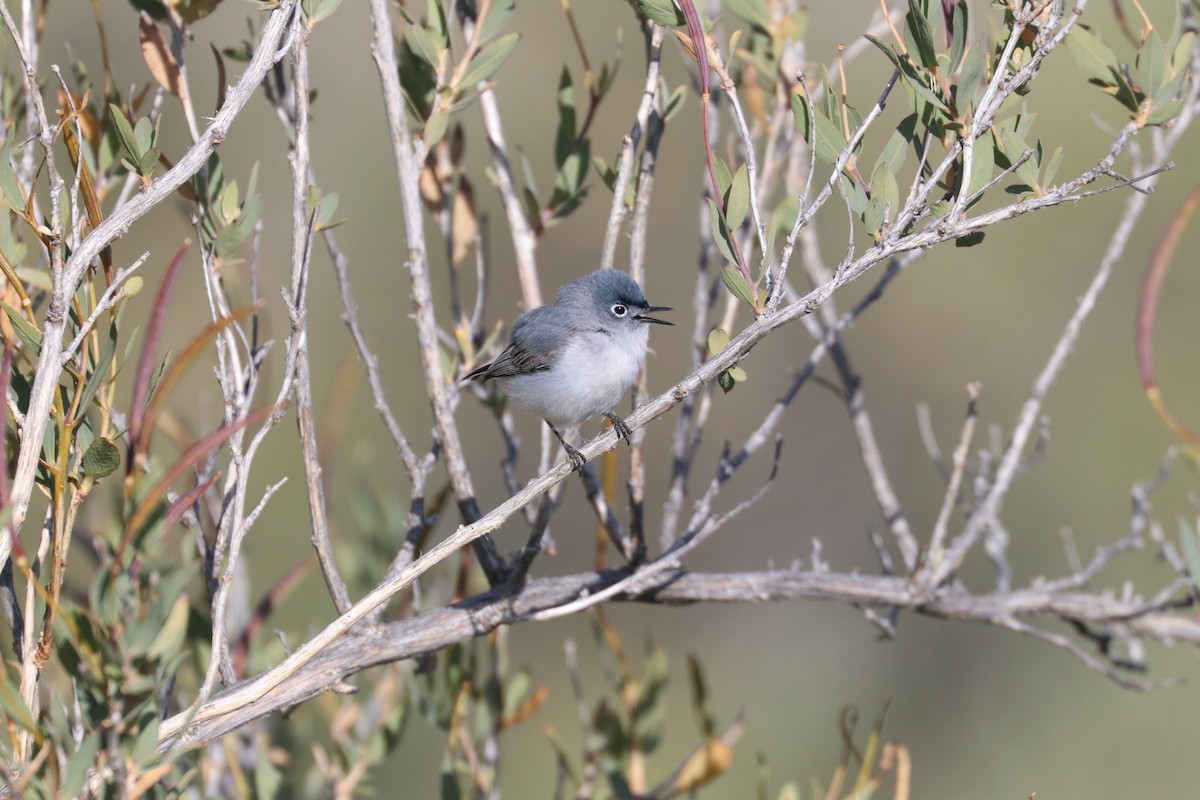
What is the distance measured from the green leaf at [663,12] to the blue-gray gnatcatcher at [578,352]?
0.86 meters

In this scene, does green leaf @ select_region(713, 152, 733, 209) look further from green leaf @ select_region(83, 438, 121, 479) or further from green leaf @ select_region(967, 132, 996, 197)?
green leaf @ select_region(83, 438, 121, 479)

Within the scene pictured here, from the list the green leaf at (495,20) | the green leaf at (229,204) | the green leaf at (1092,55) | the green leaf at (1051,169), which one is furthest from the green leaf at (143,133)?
the green leaf at (1092,55)

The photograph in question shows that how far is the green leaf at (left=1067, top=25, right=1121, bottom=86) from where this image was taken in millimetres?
1624

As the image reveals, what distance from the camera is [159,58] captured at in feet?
6.18

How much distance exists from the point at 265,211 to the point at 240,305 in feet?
8.66

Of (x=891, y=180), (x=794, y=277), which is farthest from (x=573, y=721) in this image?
(x=891, y=180)

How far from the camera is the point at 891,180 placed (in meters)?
1.40

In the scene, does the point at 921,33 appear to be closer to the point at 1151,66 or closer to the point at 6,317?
the point at 1151,66

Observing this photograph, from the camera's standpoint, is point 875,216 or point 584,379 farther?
point 584,379

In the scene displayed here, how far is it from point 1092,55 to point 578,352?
1.43 meters

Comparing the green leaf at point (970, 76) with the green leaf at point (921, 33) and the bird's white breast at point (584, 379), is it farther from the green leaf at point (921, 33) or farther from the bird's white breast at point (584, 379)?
the bird's white breast at point (584, 379)

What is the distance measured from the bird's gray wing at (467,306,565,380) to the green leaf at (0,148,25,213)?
1.47m

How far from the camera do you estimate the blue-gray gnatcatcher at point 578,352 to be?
254cm

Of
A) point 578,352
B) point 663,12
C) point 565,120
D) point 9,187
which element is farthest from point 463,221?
point 9,187
